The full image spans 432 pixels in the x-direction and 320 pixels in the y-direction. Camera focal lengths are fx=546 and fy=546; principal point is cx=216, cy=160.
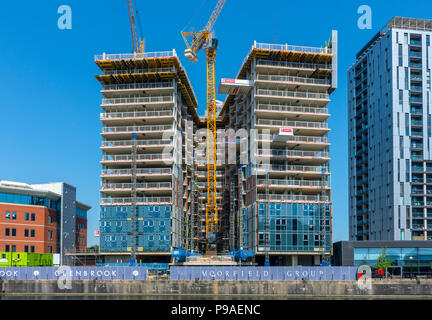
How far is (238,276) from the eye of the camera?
105m

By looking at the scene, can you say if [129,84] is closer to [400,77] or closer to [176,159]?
[176,159]

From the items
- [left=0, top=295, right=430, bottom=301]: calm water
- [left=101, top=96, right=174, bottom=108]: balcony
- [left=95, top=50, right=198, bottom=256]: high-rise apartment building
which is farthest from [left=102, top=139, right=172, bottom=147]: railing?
[left=0, top=295, right=430, bottom=301]: calm water

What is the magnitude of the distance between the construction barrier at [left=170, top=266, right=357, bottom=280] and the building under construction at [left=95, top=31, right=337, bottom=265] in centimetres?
2618

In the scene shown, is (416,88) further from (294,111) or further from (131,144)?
(131,144)

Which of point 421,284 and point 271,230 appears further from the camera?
point 271,230

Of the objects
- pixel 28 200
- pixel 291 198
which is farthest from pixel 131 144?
pixel 291 198

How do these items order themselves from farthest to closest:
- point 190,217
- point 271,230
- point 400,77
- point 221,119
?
point 221,119 → point 400,77 → point 190,217 → point 271,230

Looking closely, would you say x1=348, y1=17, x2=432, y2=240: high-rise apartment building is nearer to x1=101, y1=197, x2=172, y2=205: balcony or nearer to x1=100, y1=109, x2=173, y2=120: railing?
x1=101, y1=197, x2=172, y2=205: balcony

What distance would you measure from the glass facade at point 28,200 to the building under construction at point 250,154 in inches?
1022

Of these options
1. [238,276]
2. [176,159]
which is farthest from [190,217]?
[238,276]

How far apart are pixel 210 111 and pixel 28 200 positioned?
210 feet

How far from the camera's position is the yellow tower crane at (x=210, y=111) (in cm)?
17088
